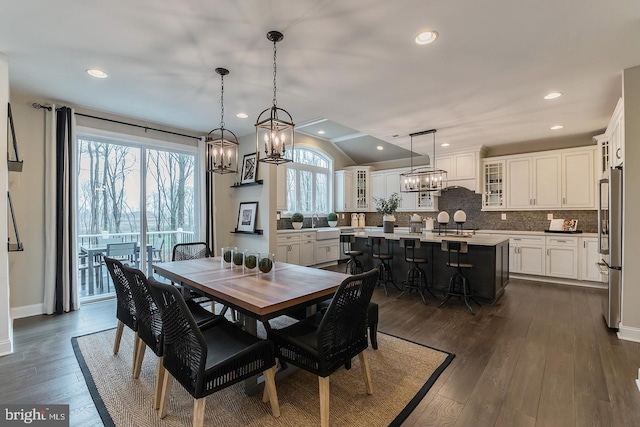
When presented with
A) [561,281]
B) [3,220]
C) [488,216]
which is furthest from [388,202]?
[3,220]

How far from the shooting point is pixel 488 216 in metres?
6.25

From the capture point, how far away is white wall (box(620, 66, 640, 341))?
287 cm

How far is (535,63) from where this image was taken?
279 cm

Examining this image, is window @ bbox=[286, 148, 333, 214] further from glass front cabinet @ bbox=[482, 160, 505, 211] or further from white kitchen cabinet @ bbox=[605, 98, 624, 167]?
white kitchen cabinet @ bbox=[605, 98, 624, 167]

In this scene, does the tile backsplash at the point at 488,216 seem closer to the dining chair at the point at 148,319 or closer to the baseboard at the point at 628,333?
the baseboard at the point at 628,333

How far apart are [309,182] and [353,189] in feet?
4.50

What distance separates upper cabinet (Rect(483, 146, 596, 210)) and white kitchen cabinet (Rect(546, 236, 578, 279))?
0.65m

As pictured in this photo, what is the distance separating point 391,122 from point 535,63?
2040mm

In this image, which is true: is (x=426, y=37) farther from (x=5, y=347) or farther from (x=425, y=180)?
(x=5, y=347)

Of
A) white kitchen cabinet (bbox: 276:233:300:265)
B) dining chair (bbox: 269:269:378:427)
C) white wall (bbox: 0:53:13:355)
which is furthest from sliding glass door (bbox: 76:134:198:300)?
dining chair (bbox: 269:269:378:427)

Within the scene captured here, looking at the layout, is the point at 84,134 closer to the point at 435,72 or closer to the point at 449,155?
the point at 435,72

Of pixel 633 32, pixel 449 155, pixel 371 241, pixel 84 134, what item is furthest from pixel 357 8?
pixel 449 155

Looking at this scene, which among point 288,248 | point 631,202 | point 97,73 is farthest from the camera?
point 288,248

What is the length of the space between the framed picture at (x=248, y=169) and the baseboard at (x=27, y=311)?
3248mm
